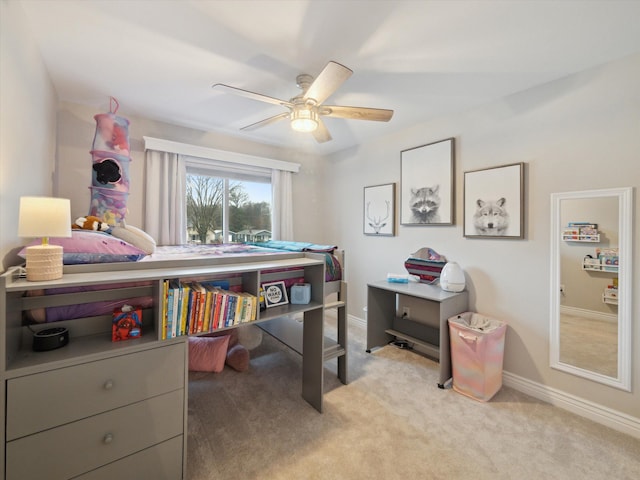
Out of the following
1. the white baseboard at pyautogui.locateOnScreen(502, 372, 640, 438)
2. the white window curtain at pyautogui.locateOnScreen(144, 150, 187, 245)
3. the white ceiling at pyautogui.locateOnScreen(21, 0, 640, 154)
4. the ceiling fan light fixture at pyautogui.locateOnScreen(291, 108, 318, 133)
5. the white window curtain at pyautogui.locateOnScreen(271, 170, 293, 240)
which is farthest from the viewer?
the white window curtain at pyautogui.locateOnScreen(271, 170, 293, 240)

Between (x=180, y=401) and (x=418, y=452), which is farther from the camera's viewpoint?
(x=418, y=452)

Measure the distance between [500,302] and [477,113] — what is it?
1748mm

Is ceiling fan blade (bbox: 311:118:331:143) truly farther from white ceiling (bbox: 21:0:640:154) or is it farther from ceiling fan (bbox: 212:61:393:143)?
white ceiling (bbox: 21:0:640:154)

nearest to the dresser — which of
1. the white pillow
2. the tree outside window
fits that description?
the white pillow

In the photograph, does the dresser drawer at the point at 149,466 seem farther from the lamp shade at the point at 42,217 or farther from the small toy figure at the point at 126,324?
the lamp shade at the point at 42,217

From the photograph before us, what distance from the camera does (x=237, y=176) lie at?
3625 millimetres

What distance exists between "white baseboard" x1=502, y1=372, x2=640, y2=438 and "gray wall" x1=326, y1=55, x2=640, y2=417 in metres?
0.04

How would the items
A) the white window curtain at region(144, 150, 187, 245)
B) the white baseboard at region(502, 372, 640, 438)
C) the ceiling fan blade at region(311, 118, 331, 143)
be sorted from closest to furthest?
the white baseboard at region(502, 372, 640, 438), the ceiling fan blade at region(311, 118, 331, 143), the white window curtain at region(144, 150, 187, 245)

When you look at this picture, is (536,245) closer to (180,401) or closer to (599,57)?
(599,57)

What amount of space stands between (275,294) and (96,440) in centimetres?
110

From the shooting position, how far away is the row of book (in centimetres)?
134

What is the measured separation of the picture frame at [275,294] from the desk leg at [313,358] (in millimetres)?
272

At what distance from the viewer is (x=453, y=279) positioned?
2.57 m

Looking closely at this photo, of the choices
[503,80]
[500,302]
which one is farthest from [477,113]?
[500,302]
